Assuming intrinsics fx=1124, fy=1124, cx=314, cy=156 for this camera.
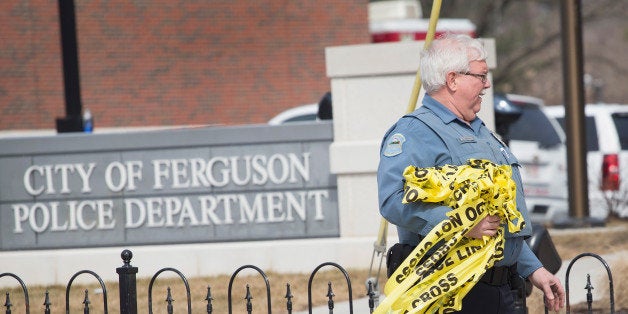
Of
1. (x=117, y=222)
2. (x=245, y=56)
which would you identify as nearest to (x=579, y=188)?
(x=117, y=222)

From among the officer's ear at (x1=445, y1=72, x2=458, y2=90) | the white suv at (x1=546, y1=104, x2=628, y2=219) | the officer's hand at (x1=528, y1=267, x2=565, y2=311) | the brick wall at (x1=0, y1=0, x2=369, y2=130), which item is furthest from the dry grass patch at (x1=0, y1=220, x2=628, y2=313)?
the brick wall at (x1=0, y1=0, x2=369, y2=130)

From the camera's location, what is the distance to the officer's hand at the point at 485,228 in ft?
12.5

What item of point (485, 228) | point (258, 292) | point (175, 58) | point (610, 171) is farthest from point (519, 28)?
point (485, 228)

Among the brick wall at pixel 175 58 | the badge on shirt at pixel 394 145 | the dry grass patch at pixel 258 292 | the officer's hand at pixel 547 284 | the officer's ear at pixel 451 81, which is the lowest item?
the dry grass patch at pixel 258 292

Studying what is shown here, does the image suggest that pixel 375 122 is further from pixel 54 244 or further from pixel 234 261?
pixel 54 244

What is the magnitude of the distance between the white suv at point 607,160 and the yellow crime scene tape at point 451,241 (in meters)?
9.28

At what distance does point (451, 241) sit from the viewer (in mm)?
3777

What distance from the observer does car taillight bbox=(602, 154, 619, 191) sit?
1323 cm

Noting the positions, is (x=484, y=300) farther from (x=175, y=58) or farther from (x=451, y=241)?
(x=175, y=58)

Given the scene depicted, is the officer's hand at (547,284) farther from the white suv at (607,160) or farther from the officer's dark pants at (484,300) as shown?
the white suv at (607,160)

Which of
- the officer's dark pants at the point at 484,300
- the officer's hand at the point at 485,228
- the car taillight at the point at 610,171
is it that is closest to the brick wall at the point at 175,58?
the car taillight at the point at 610,171

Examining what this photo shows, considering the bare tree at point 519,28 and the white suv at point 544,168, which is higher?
the bare tree at point 519,28

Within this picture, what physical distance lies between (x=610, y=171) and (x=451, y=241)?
1045 cm

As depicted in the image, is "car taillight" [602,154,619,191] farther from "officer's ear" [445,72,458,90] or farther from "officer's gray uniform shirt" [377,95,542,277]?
"officer's ear" [445,72,458,90]
